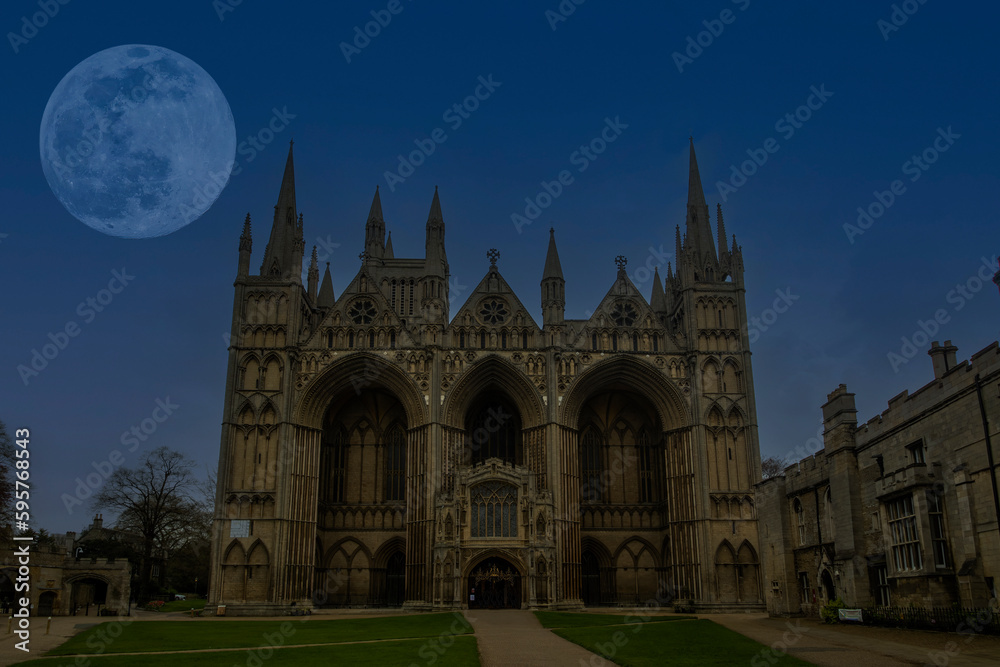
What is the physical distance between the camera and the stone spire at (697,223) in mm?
53250

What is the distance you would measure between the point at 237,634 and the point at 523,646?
11.6 metres

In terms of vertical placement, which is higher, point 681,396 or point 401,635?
point 681,396

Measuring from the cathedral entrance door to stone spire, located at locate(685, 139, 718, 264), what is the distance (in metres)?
22.3

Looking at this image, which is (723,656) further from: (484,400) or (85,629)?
(484,400)

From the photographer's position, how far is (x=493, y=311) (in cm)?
5175

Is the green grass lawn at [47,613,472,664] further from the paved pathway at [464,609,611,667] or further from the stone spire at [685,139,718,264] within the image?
the stone spire at [685,139,718,264]

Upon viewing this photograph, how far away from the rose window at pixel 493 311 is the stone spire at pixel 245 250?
48.8 ft

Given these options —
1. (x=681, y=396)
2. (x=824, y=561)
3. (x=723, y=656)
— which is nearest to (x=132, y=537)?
(x=681, y=396)

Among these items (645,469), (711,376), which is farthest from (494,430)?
(711,376)

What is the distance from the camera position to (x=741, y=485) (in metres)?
47.8

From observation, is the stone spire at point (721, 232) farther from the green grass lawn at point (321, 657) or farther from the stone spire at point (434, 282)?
the green grass lawn at point (321, 657)

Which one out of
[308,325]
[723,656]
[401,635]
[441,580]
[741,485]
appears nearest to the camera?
[723,656]

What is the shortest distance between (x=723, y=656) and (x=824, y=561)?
583 inches

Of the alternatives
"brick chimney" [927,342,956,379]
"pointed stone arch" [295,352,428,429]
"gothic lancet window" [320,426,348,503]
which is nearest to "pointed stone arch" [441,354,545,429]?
"pointed stone arch" [295,352,428,429]
